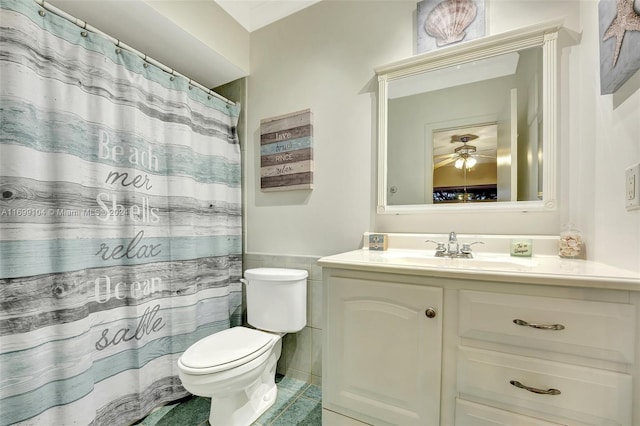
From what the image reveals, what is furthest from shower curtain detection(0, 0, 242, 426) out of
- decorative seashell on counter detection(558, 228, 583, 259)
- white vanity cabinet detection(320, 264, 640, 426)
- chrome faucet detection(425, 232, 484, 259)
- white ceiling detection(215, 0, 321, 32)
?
decorative seashell on counter detection(558, 228, 583, 259)

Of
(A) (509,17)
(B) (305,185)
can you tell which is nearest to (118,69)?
(B) (305,185)

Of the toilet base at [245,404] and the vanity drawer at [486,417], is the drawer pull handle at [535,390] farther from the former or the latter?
the toilet base at [245,404]

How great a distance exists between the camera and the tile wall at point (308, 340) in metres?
1.70

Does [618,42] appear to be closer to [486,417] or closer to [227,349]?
[486,417]

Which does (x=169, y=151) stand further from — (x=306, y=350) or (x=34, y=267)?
(x=306, y=350)

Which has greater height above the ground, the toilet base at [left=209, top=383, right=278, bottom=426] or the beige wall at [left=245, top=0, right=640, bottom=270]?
the beige wall at [left=245, top=0, right=640, bottom=270]

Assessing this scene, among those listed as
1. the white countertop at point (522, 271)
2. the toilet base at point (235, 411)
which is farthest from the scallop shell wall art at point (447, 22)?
the toilet base at point (235, 411)

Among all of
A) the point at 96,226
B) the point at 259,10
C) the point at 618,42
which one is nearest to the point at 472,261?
the point at 618,42

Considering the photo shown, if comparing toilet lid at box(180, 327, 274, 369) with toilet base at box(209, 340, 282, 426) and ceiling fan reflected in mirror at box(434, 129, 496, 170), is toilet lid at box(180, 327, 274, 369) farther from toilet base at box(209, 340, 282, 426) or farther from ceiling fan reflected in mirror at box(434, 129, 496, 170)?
ceiling fan reflected in mirror at box(434, 129, 496, 170)

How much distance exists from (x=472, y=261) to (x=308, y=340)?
1150 millimetres

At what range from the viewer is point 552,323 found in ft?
2.49

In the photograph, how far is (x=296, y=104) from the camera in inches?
72.2

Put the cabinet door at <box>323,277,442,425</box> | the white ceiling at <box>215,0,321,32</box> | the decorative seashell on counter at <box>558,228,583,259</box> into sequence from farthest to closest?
the white ceiling at <box>215,0,321,32</box> → the decorative seashell on counter at <box>558,228,583,259</box> → the cabinet door at <box>323,277,442,425</box>

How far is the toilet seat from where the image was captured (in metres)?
1.18
